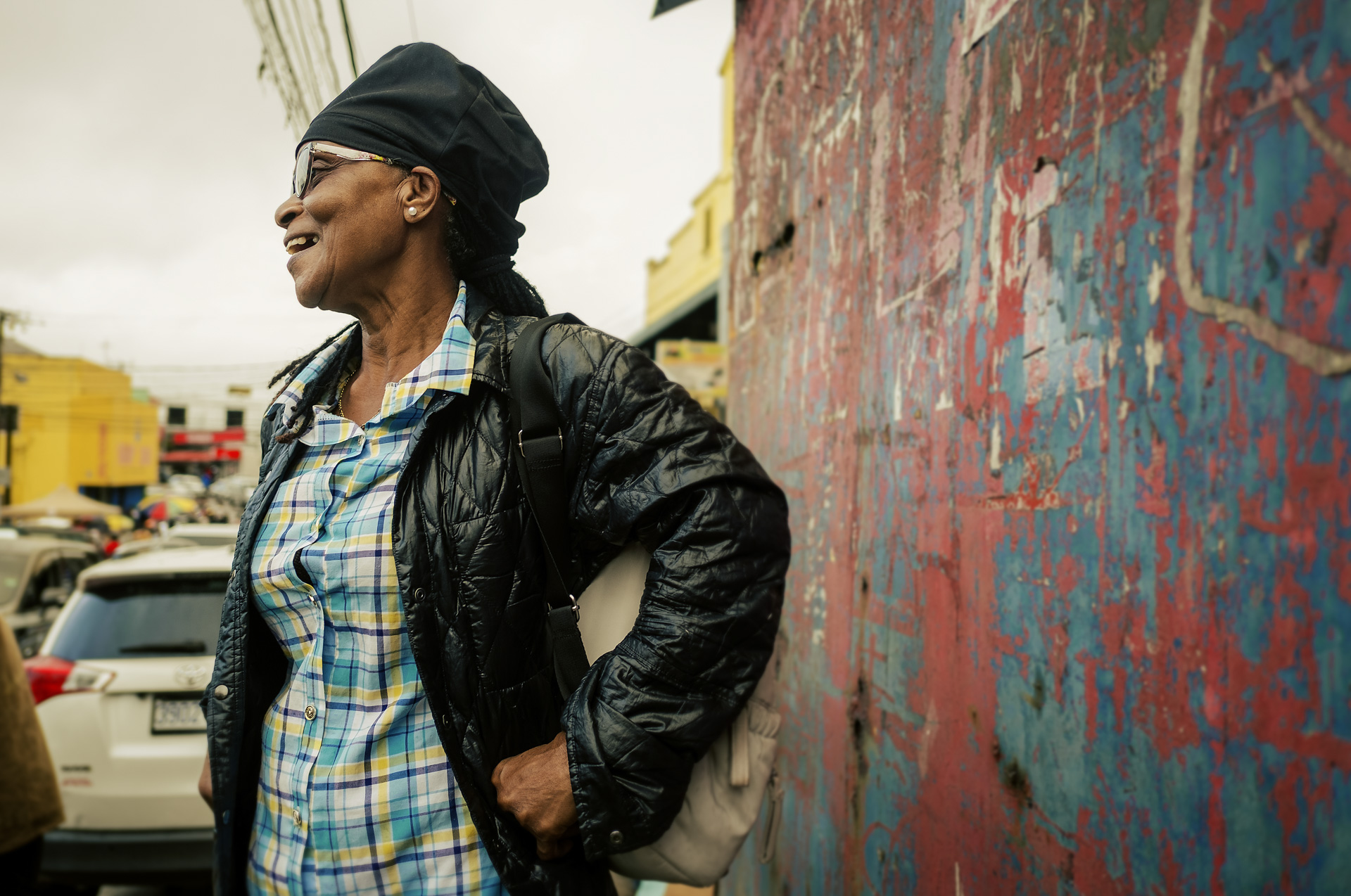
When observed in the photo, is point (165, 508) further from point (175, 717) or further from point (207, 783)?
point (207, 783)

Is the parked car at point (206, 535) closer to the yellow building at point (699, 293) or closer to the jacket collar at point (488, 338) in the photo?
the yellow building at point (699, 293)

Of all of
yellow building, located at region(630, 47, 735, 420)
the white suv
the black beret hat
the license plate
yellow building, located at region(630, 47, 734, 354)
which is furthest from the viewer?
yellow building, located at region(630, 47, 734, 354)

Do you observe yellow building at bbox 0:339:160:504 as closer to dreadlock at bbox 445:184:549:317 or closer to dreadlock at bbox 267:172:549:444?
dreadlock at bbox 267:172:549:444

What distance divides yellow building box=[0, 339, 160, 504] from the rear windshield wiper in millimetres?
36320

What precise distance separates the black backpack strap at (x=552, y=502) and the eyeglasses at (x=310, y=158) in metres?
0.60

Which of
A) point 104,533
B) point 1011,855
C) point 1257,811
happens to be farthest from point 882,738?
point 104,533

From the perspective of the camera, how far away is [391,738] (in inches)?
52.4

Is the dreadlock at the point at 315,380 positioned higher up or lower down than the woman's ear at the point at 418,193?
lower down

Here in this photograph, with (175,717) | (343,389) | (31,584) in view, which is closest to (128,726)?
(175,717)

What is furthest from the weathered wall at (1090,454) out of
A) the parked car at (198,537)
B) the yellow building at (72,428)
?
the yellow building at (72,428)

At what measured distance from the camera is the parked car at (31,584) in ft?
23.6

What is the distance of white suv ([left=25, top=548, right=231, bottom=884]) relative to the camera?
3.57 m

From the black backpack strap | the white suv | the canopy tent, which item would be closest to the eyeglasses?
the black backpack strap

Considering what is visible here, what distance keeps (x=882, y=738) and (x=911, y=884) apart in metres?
0.30
